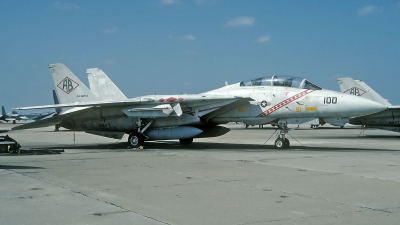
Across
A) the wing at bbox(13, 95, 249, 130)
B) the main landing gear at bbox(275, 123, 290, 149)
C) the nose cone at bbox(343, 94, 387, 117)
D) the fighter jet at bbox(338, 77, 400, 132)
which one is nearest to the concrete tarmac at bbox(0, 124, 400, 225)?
the nose cone at bbox(343, 94, 387, 117)

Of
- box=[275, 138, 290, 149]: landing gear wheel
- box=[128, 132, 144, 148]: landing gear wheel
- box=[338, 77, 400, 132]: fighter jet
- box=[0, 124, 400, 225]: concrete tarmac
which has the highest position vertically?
box=[338, 77, 400, 132]: fighter jet

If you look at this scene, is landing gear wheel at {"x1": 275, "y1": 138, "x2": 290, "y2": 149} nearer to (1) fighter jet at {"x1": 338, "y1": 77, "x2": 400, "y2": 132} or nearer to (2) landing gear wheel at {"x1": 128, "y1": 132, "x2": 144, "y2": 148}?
(2) landing gear wheel at {"x1": 128, "y1": 132, "x2": 144, "y2": 148}

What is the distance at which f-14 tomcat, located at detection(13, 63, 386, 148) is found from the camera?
13.6 m

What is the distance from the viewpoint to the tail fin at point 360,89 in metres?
26.1

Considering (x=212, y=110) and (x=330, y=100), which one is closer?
(x=330, y=100)

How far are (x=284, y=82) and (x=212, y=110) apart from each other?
8.57ft

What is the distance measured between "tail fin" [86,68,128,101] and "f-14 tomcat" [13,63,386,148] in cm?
157

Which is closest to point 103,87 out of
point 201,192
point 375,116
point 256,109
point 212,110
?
point 212,110

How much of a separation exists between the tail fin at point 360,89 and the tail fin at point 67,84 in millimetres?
16477

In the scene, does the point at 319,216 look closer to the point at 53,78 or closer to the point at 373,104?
the point at 373,104

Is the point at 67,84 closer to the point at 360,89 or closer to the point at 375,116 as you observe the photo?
the point at 375,116

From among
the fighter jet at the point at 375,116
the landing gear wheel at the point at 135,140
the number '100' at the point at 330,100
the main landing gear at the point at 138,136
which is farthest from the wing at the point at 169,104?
the fighter jet at the point at 375,116

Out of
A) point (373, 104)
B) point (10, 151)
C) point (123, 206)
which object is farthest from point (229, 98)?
point (123, 206)

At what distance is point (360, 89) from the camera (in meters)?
26.2
